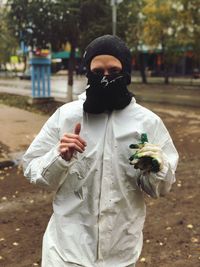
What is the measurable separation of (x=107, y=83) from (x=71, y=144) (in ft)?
1.17

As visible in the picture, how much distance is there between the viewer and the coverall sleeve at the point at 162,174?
219cm

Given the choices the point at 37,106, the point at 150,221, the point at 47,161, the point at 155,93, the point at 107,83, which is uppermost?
the point at 107,83

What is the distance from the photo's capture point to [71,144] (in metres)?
2.08

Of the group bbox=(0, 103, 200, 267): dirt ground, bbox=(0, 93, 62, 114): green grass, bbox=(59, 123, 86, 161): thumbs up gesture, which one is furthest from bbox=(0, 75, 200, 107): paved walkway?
bbox=(59, 123, 86, 161): thumbs up gesture

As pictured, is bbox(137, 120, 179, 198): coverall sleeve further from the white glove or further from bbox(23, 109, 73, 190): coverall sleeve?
bbox(23, 109, 73, 190): coverall sleeve

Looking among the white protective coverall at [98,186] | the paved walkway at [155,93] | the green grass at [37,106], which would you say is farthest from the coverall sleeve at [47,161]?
the paved walkway at [155,93]

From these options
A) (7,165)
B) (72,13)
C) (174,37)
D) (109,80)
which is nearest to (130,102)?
(109,80)

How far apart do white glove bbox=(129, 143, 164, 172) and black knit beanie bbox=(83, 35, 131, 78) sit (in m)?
0.41

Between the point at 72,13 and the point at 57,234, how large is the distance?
1467 cm

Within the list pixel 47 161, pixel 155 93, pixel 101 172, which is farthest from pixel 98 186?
pixel 155 93

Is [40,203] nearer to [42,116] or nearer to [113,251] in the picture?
[113,251]

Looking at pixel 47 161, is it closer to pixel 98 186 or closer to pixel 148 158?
pixel 98 186

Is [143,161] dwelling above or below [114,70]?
below

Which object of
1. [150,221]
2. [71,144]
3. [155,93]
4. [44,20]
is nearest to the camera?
[71,144]
